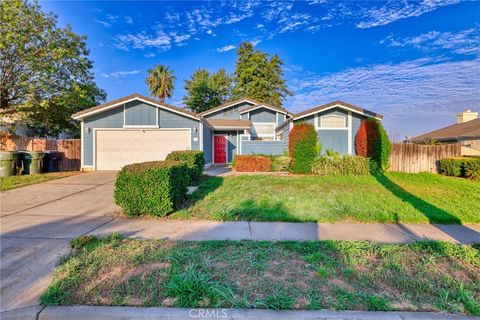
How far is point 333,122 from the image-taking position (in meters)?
14.5

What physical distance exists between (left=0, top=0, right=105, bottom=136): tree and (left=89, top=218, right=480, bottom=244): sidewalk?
42.5 ft

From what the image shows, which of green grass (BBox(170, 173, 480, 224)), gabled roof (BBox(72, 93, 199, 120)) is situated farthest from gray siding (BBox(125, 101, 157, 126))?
green grass (BBox(170, 173, 480, 224))

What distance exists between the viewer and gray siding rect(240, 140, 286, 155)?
14523 mm

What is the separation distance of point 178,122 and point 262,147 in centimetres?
515

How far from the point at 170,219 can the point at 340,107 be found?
1256cm

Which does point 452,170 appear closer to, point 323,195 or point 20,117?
point 323,195

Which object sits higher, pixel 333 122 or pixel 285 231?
pixel 333 122

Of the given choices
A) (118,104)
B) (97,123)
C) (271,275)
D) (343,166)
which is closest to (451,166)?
(343,166)

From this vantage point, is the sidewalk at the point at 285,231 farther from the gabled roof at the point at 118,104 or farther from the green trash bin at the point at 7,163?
the green trash bin at the point at 7,163

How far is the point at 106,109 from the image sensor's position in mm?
13219

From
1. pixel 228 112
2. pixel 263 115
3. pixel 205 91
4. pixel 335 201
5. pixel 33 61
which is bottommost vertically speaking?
pixel 335 201

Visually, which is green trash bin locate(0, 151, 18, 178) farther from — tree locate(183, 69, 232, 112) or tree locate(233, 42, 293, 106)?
tree locate(233, 42, 293, 106)

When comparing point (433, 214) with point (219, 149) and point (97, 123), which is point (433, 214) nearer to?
point (219, 149)

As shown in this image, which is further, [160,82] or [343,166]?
[160,82]
